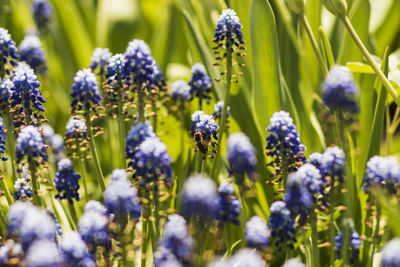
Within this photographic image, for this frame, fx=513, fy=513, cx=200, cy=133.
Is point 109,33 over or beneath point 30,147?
over

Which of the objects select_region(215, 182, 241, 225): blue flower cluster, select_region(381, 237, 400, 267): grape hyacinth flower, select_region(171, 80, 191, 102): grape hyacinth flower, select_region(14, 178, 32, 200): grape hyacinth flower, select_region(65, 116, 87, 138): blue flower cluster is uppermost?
select_region(171, 80, 191, 102): grape hyacinth flower

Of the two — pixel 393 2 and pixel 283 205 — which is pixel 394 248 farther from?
pixel 393 2

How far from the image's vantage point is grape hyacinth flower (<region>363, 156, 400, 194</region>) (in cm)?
117

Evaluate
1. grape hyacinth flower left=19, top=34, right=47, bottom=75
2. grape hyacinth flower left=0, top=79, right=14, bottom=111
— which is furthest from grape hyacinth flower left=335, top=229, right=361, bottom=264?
grape hyacinth flower left=19, top=34, right=47, bottom=75

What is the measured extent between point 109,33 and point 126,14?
0.53ft

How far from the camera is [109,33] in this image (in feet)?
10.2

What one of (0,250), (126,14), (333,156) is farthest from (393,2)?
(0,250)

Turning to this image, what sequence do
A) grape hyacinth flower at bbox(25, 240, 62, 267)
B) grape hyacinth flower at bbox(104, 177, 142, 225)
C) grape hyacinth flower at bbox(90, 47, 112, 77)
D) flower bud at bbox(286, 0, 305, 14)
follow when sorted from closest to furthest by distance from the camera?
grape hyacinth flower at bbox(25, 240, 62, 267) → grape hyacinth flower at bbox(104, 177, 142, 225) → flower bud at bbox(286, 0, 305, 14) → grape hyacinth flower at bbox(90, 47, 112, 77)

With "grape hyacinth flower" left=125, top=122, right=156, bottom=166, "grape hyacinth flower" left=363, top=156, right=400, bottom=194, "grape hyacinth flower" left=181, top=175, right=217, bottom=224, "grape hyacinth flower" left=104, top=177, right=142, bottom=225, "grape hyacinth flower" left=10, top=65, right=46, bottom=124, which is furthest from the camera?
"grape hyacinth flower" left=10, top=65, right=46, bottom=124

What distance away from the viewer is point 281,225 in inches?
49.3

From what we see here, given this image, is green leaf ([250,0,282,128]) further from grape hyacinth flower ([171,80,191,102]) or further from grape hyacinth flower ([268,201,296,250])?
grape hyacinth flower ([268,201,296,250])

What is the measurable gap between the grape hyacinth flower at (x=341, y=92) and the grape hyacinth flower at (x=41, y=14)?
2.10m

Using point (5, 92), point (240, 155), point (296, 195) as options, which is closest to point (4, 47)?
point (5, 92)

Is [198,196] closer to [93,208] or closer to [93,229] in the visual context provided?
[93,229]
